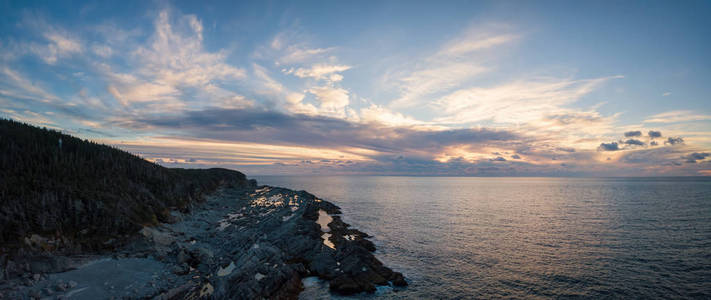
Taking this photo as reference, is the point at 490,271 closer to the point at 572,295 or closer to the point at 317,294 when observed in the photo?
the point at 572,295

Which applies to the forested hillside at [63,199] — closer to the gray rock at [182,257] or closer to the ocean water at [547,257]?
the gray rock at [182,257]

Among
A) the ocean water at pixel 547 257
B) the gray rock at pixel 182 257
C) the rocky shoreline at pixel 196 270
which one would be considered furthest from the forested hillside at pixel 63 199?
the ocean water at pixel 547 257

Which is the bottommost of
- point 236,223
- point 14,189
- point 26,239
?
point 236,223

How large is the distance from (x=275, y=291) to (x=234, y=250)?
13284mm

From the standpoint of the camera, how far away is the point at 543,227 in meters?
56.0

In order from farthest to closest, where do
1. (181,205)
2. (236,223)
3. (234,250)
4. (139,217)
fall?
(181,205), (236,223), (139,217), (234,250)

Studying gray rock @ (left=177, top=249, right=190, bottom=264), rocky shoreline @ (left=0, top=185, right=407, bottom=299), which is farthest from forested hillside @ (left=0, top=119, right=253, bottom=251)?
gray rock @ (left=177, top=249, right=190, bottom=264)

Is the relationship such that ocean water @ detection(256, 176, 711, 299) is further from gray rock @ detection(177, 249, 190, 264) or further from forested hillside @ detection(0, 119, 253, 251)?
forested hillside @ detection(0, 119, 253, 251)

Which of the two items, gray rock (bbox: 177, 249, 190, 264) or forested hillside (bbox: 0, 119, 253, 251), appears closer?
gray rock (bbox: 177, 249, 190, 264)

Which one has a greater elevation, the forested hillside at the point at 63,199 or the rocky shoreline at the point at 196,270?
the forested hillside at the point at 63,199

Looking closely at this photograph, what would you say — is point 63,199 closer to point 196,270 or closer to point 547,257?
point 196,270

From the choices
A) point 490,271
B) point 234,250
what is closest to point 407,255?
point 490,271

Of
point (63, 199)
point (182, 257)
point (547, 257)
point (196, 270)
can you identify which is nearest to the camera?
point (196, 270)

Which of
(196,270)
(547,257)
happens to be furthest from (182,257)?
(547,257)
